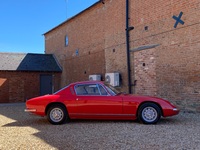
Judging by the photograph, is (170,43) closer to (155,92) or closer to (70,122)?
(155,92)

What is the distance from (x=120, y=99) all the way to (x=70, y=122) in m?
1.71

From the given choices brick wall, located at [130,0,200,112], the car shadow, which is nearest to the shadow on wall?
brick wall, located at [130,0,200,112]

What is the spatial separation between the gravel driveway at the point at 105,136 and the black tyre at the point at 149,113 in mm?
180

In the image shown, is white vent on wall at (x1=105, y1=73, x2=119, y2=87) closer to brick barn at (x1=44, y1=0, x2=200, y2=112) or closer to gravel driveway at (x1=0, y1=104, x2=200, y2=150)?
brick barn at (x1=44, y1=0, x2=200, y2=112)

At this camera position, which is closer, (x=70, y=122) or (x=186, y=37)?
(x=70, y=122)

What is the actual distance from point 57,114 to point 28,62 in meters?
12.5

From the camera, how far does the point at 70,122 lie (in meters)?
7.60

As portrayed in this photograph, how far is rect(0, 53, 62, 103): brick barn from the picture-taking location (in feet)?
56.5

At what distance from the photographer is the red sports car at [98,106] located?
7.04 meters

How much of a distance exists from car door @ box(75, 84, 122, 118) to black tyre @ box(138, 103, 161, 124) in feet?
2.03

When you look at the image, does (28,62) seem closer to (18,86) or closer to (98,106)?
(18,86)

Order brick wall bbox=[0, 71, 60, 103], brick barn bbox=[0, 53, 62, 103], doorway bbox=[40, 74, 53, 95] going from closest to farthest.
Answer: brick wall bbox=[0, 71, 60, 103], brick barn bbox=[0, 53, 62, 103], doorway bbox=[40, 74, 53, 95]

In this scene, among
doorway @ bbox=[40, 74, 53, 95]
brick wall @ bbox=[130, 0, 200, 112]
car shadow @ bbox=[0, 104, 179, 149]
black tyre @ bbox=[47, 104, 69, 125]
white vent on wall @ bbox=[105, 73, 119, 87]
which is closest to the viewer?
car shadow @ bbox=[0, 104, 179, 149]

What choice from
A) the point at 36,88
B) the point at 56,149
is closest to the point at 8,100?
the point at 36,88
